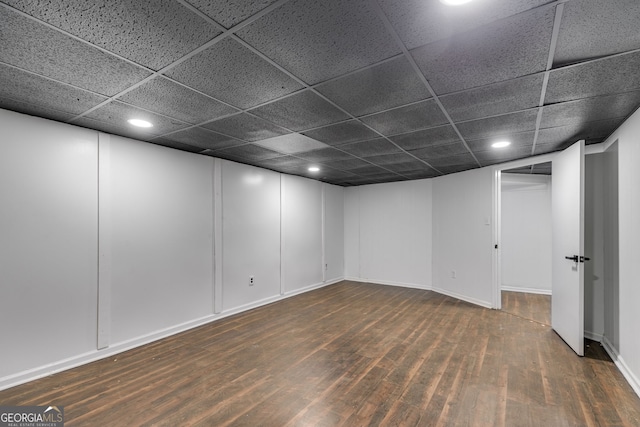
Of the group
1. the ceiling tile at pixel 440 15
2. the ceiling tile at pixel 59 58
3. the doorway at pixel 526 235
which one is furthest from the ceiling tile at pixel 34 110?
the doorway at pixel 526 235

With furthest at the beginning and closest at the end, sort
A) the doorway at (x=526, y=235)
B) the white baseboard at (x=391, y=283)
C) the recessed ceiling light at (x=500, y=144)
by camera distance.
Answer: the white baseboard at (x=391, y=283)
the doorway at (x=526, y=235)
the recessed ceiling light at (x=500, y=144)

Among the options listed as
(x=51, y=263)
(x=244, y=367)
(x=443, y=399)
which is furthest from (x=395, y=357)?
(x=51, y=263)

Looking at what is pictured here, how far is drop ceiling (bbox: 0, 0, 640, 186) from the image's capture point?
1.35 m

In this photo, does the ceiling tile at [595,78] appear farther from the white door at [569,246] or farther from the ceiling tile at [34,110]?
the ceiling tile at [34,110]

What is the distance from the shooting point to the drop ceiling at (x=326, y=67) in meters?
1.35

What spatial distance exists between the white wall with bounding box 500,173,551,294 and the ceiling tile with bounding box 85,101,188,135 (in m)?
5.87

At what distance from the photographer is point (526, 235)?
5.80m

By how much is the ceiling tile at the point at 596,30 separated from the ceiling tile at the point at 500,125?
89 centimetres

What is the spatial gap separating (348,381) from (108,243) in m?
2.79

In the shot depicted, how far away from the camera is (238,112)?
256 cm

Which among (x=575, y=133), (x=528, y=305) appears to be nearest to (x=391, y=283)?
(x=528, y=305)

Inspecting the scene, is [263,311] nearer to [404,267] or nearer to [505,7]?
[404,267]

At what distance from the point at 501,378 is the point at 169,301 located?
3651 millimetres

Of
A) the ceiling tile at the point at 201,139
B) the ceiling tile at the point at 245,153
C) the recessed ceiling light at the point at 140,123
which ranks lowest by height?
the ceiling tile at the point at 245,153
